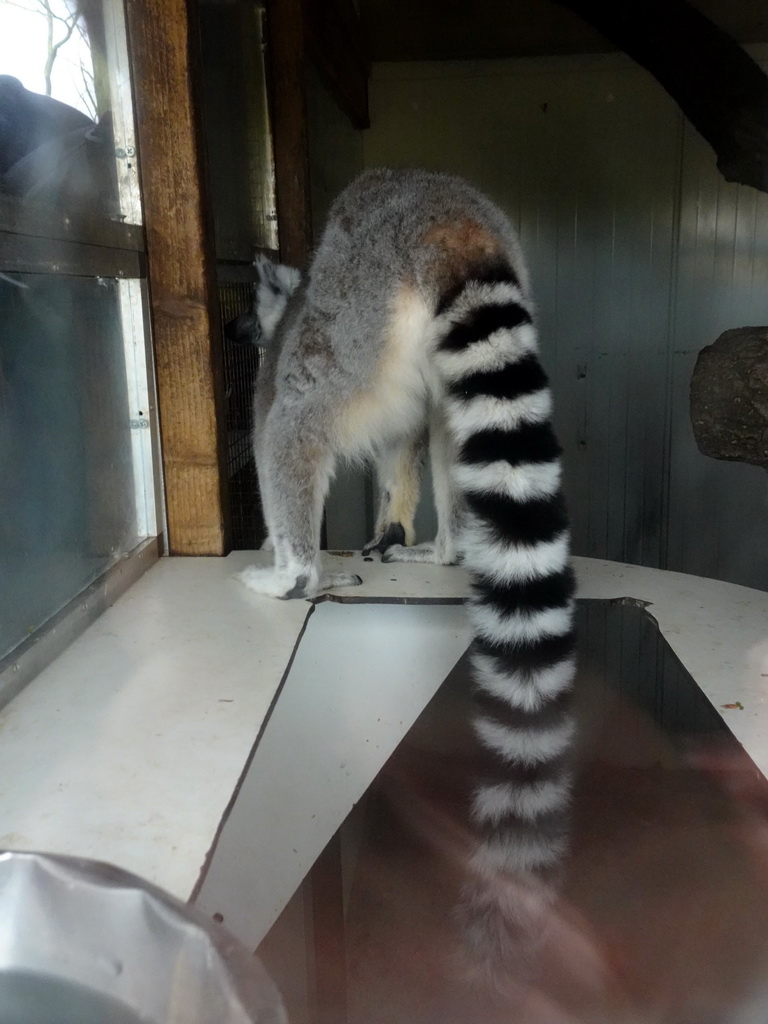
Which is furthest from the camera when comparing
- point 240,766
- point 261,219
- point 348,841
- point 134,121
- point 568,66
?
point 568,66

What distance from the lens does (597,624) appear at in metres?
2.87

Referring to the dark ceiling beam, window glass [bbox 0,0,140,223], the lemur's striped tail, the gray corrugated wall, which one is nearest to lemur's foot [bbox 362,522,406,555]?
the lemur's striped tail

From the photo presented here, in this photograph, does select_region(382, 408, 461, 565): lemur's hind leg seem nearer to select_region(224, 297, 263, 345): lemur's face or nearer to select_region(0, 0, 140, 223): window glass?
select_region(224, 297, 263, 345): lemur's face

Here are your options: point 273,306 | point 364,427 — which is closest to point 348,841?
point 364,427

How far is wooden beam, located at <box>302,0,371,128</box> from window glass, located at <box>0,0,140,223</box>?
1874mm

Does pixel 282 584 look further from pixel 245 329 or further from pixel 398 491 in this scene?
pixel 245 329

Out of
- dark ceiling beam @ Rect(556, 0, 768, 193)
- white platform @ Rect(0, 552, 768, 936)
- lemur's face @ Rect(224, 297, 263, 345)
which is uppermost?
dark ceiling beam @ Rect(556, 0, 768, 193)

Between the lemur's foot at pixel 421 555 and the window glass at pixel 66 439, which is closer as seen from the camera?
the window glass at pixel 66 439

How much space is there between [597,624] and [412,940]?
1616 mm

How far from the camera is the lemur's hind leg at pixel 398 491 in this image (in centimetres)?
383

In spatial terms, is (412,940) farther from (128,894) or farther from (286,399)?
(286,399)

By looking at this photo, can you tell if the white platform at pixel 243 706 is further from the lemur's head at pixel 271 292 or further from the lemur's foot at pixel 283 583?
the lemur's head at pixel 271 292

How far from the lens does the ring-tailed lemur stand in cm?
187

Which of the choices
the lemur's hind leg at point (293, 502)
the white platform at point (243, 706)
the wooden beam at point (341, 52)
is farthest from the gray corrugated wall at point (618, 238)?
the lemur's hind leg at point (293, 502)
